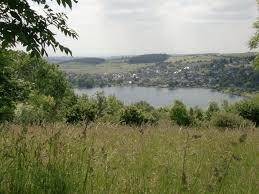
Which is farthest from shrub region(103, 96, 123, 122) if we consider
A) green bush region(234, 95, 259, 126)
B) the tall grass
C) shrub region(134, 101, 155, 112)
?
the tall grass

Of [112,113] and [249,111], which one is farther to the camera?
[112,113]

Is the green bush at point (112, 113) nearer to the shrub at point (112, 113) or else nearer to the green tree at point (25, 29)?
the shrub at point (112, 113)

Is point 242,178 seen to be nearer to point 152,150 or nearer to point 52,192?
point 152,150

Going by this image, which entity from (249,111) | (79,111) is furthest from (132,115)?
(249,111)

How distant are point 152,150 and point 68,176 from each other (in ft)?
6.58

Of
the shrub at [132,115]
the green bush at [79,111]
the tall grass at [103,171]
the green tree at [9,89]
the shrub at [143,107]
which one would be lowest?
the shrub at [143,107]

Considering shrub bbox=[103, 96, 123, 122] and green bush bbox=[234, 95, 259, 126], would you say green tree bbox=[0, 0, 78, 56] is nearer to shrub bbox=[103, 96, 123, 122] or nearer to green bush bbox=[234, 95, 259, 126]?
shrub bbox=[103, 96, 123, 122]

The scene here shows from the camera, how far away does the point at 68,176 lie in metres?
4.22

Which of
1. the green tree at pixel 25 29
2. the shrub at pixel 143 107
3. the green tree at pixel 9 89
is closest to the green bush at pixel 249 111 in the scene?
the shrub at pixel 143 107

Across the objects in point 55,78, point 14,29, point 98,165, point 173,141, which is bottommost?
point 55,78

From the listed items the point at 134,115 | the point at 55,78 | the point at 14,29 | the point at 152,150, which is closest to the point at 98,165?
the point at 152,150

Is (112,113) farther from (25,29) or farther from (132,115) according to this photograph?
(25,29)

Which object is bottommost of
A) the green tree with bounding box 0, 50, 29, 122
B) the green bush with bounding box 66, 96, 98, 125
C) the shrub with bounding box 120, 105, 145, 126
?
the shrub with bounding box 120, 105, 145, 126

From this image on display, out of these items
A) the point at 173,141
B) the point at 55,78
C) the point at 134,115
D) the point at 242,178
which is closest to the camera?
the point at 242,178
